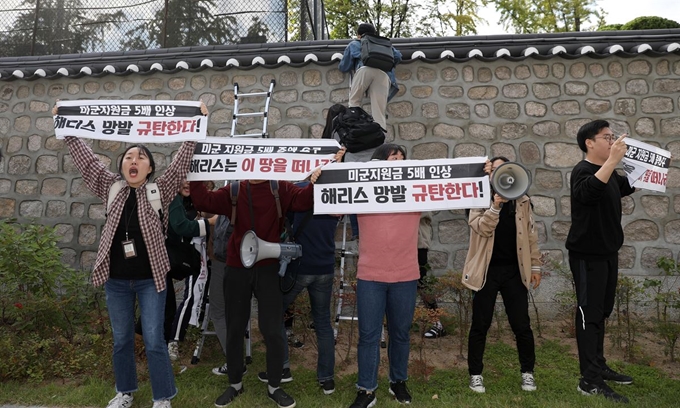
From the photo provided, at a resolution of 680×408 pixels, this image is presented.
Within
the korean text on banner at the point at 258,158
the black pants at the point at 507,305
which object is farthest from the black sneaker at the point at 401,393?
the korean text on banner at the point at 258,158

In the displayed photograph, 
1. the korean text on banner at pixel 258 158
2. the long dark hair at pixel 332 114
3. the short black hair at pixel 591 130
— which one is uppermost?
the long dark hair at pixel 332 114

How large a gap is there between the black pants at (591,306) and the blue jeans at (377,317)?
1.36 metres

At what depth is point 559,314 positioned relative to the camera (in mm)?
5961

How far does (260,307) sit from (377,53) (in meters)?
3.13

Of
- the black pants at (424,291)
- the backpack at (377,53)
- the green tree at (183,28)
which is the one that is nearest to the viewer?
the black pants at (424,291)

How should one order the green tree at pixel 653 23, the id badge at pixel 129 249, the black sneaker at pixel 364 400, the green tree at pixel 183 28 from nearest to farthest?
the id badge at pixel 129 249 < the black sneaker at pixel 364 400 < the green tree at pixel 183 28 < the green tree at pixel 653 23

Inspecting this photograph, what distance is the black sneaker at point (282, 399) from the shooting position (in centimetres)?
389

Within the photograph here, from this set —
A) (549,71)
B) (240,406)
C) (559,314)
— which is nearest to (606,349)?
(559,314)

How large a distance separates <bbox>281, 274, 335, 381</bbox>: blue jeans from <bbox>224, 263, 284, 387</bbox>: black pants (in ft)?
0.81

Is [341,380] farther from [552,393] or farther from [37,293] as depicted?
[37,293]

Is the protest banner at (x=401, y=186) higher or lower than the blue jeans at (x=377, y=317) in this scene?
higher

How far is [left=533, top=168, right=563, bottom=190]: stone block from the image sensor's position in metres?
6.23

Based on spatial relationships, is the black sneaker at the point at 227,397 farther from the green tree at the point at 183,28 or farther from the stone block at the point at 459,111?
the green tree at the point at 183,28

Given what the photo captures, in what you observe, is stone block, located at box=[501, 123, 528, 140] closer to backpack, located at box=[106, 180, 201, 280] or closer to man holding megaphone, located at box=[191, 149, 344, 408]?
man holding megaphone, located at box=[191, 149, 344, 408]
